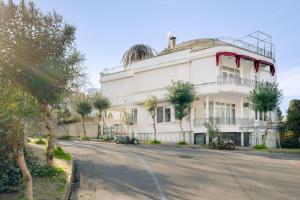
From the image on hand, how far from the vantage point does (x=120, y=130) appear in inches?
1829

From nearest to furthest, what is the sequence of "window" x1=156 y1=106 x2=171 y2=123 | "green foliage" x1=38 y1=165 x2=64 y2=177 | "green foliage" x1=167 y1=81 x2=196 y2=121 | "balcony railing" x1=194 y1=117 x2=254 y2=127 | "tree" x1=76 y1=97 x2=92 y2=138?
"green foliage" x1=38 y1=165 x2=64 y2=177 < "green foliage" x1=167 y1=81 x2=196 y2=121 < "balcony railing" x1=194 y1=117 x2=254 y2=127 < "window" x1=156 y1=106 x2=171 y2=123 < "tree" x1=76 y1=97 x2=92 y2=138

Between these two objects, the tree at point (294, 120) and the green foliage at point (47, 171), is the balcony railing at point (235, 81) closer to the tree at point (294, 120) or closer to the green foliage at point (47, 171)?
the tree at point (294, 120)

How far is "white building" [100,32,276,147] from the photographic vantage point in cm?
3581

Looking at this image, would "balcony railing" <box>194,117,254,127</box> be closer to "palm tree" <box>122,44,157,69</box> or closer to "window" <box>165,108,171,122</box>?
"window" <box>165,108,171,122</box>

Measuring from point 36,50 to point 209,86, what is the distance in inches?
1076

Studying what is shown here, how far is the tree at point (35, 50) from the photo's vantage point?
9.63 m

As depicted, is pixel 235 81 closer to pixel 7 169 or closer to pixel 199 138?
pixel 199 138

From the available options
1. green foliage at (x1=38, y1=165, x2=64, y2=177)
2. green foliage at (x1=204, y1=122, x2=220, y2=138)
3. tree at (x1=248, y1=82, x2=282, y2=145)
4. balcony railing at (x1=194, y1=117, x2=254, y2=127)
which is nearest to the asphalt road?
green foliage at (x1=38, y1=165, x2=64, y2=177)

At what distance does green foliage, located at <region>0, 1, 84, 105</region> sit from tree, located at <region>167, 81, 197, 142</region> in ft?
77.8

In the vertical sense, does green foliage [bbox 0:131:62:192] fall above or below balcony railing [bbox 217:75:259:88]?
below

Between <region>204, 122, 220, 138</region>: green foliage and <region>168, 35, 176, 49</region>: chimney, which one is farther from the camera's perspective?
<region>168, 35, 176, 49</region>: chimney

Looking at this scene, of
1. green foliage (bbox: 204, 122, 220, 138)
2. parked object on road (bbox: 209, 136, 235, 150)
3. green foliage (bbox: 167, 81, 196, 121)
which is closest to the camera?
parked object on road (bbox: 209, 136, 235, 150)

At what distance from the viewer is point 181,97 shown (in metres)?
34.6

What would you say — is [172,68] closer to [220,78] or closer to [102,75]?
[220,78]
